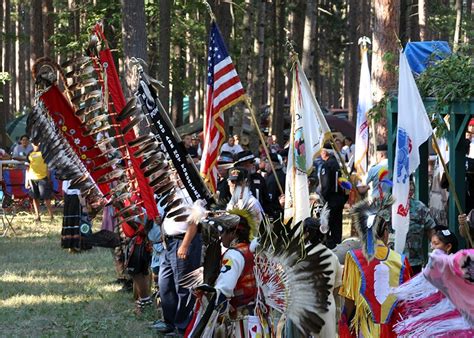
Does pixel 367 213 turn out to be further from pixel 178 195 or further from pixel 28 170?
pixel 28 170

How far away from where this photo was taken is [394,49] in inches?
736

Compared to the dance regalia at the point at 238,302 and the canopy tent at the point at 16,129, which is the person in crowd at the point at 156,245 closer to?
the dance regalia at the point at 238,302

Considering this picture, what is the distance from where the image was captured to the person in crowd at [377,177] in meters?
11.3

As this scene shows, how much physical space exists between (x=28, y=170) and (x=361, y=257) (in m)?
14.6

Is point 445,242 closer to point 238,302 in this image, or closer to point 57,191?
point 238,302

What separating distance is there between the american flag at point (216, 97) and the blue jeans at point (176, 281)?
55.7 inches

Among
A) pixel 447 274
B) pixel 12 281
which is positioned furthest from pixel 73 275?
pixel 447 274

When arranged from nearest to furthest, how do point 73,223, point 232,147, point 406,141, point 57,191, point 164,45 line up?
point 406,141 → point 73,223 → point 57,191 → point 164,45 → point 232,147

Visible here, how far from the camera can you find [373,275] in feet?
23.7

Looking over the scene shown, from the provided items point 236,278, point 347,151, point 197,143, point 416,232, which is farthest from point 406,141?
point 197,143

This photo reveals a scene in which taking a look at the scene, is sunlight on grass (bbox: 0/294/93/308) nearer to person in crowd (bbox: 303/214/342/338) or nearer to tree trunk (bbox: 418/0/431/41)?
person in crowd (bbox: 303/214/342/338)

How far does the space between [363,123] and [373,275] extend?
25.6ft

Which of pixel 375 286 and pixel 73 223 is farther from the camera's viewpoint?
pixel 73 223

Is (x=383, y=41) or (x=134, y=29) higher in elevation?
(x=134, y=29)
